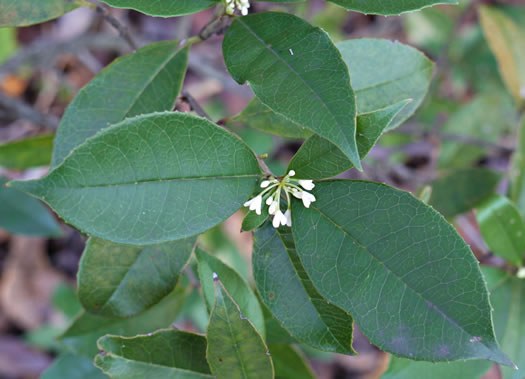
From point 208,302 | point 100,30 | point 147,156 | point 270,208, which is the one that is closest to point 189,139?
point 147,156

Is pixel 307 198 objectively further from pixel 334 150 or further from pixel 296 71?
pixel 296 71

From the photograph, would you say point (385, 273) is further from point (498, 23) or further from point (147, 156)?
point (498, 23)

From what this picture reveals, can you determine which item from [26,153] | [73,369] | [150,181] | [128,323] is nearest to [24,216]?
[26,153]

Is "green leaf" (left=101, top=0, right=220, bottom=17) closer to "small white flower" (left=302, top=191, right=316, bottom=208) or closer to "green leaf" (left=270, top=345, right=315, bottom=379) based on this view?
"small white flower" (left=302, top=191, right=316, bottom=208)

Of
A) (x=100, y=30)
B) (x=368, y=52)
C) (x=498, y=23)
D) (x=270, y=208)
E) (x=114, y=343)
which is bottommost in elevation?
(x=114, y=343)

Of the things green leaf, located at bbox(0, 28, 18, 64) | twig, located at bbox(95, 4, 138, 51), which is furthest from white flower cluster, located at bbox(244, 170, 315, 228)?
green leaf, located at bbox(0, 28, 18, 64)

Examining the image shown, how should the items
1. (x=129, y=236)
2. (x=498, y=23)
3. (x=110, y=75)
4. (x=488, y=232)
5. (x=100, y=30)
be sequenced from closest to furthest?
(x=129, y=236) < (x=110, y=75) < (x=488, y=232) < (x=498, y=23) < (x=100, y=30)
